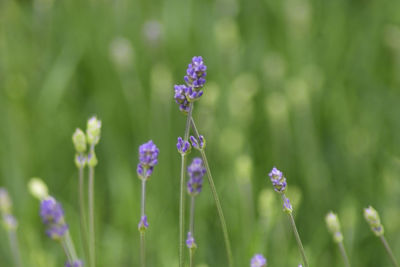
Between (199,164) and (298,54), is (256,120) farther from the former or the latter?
(199,164)

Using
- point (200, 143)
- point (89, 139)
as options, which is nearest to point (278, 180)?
point (200, 143)

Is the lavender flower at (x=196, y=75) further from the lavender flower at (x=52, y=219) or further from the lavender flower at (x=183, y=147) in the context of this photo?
the lavender flower at (x=52, y=219)

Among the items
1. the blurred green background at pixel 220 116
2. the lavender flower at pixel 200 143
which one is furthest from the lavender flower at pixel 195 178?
the blurred green background at pixel 220 116

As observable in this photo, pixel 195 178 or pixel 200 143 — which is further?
pixel 195 178

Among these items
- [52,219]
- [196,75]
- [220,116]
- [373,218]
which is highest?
[220,116]

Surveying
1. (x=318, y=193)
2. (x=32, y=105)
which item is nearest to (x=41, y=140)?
(x=32, y=105)

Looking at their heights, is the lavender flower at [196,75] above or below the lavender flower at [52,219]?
Answer: above

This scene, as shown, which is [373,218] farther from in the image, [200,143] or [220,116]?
[220,116]

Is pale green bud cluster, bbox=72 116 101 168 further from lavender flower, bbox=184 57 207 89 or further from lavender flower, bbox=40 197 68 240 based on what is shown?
lavender flower, bbox=184 57 207 89

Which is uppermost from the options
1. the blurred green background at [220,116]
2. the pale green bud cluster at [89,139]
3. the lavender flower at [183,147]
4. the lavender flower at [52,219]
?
the blurred green background at [220,116]

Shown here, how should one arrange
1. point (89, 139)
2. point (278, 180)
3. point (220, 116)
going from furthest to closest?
1. point (220, 116)
2. point (89, 139)
3. point (278, 180)
